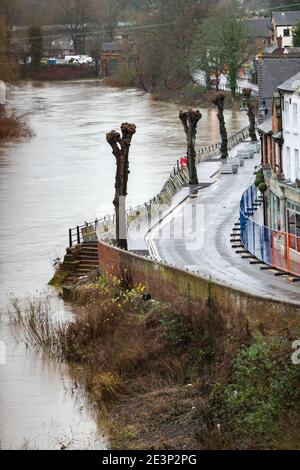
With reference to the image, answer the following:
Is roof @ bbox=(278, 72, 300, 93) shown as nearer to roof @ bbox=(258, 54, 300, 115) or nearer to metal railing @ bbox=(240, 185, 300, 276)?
metal railing @ bbox=(240, 185, 300, 276)

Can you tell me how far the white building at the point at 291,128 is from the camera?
111 ft

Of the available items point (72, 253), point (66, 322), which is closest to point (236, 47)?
point (72, 253)

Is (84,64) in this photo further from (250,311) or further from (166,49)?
(250,311)

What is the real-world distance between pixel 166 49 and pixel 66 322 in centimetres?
9513

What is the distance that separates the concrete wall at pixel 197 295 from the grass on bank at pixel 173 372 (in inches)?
11.0

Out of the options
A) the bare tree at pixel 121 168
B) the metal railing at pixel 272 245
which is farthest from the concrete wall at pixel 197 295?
the metal railing at pixel 272 245

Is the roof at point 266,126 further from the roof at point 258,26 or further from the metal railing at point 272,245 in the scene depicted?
the roof at point 258,26

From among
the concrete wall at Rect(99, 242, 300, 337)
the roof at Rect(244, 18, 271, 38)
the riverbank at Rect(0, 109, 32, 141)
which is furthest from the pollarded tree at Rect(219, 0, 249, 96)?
the concrete wall at Rect(99, 242, 300, 337)

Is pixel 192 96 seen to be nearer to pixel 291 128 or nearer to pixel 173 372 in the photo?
pixel 291 128

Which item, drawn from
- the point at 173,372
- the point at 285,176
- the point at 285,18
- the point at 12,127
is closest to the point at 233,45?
the point at 285,18

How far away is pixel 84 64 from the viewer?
158 m

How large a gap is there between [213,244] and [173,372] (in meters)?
9.95

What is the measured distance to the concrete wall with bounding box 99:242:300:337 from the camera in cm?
2569

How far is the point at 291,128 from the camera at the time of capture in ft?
114
